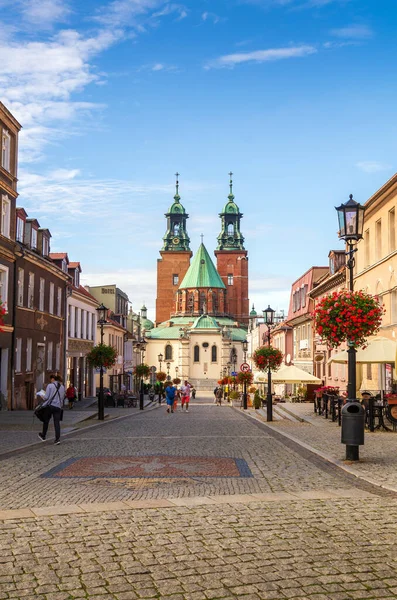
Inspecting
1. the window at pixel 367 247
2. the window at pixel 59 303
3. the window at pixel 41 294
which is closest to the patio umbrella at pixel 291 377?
the window at pixel 367 247

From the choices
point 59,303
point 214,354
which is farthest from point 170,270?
point 59,303

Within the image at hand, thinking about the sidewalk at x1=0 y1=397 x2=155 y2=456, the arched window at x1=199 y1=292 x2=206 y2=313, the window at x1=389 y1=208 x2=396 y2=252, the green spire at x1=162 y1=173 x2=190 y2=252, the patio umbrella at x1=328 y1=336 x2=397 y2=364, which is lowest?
the sidewalk at x1=0 y1=397 x2=155 y2=456

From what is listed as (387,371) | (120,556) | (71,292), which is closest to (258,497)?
(120,556)

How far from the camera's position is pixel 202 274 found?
475ft

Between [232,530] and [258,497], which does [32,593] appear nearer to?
[232,530]

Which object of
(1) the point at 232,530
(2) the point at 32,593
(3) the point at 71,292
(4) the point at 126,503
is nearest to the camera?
(2) the point at 32,593

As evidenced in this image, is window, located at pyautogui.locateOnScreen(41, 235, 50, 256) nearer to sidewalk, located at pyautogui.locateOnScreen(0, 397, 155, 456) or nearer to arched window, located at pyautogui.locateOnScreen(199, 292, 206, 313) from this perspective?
sidewalk, located at pyautogui.locateOnScreen(0, 397, 155, 456)

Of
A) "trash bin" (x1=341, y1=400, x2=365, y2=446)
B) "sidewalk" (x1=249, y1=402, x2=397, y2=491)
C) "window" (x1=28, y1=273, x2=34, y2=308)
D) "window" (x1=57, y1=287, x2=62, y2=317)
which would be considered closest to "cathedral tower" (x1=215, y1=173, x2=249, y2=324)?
"window" (x1=57, y1=287, x2=62, y2=317)

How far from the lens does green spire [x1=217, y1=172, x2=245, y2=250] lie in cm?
15362

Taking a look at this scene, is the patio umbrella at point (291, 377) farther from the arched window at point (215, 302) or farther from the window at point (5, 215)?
the arched window at point (215, 302)

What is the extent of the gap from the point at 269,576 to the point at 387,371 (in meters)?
25.6

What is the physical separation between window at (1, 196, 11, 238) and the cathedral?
96.6 meters

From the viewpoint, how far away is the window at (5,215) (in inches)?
1245

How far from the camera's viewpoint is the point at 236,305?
149875 millimetres
